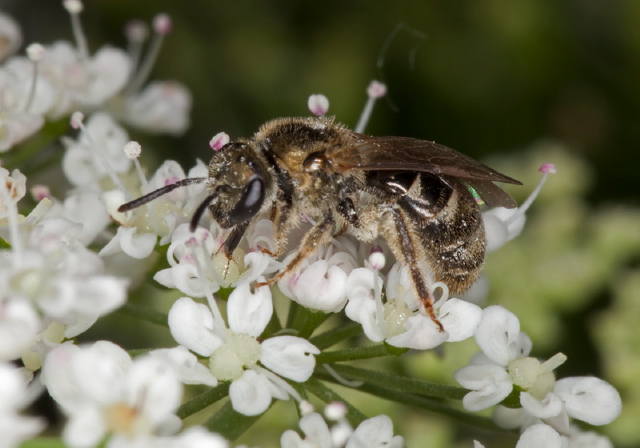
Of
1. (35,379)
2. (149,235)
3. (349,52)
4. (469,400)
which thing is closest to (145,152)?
(349,52)

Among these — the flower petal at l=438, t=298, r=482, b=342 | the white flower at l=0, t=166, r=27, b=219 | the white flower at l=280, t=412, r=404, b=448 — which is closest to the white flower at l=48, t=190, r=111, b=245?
the white flower at l=0, t=166, r=27, b=219

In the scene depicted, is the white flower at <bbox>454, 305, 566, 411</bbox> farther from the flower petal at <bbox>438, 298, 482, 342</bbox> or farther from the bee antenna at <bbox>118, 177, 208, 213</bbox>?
the bee antenna at <bbox>118, 177, 208, 213</bbox>

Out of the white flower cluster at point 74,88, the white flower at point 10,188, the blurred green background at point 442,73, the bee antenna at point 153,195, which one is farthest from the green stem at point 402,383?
the blurred green background at point 442,73

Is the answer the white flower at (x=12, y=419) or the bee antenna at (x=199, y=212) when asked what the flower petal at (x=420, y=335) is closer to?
the bee antenna at (x=199, y=212)

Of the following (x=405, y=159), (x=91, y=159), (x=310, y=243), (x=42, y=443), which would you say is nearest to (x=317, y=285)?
Result: (x=310, y=243)

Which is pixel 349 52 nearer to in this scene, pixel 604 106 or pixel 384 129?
pixel 384 129

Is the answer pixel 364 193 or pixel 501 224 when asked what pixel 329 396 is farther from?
pixel 501 224
